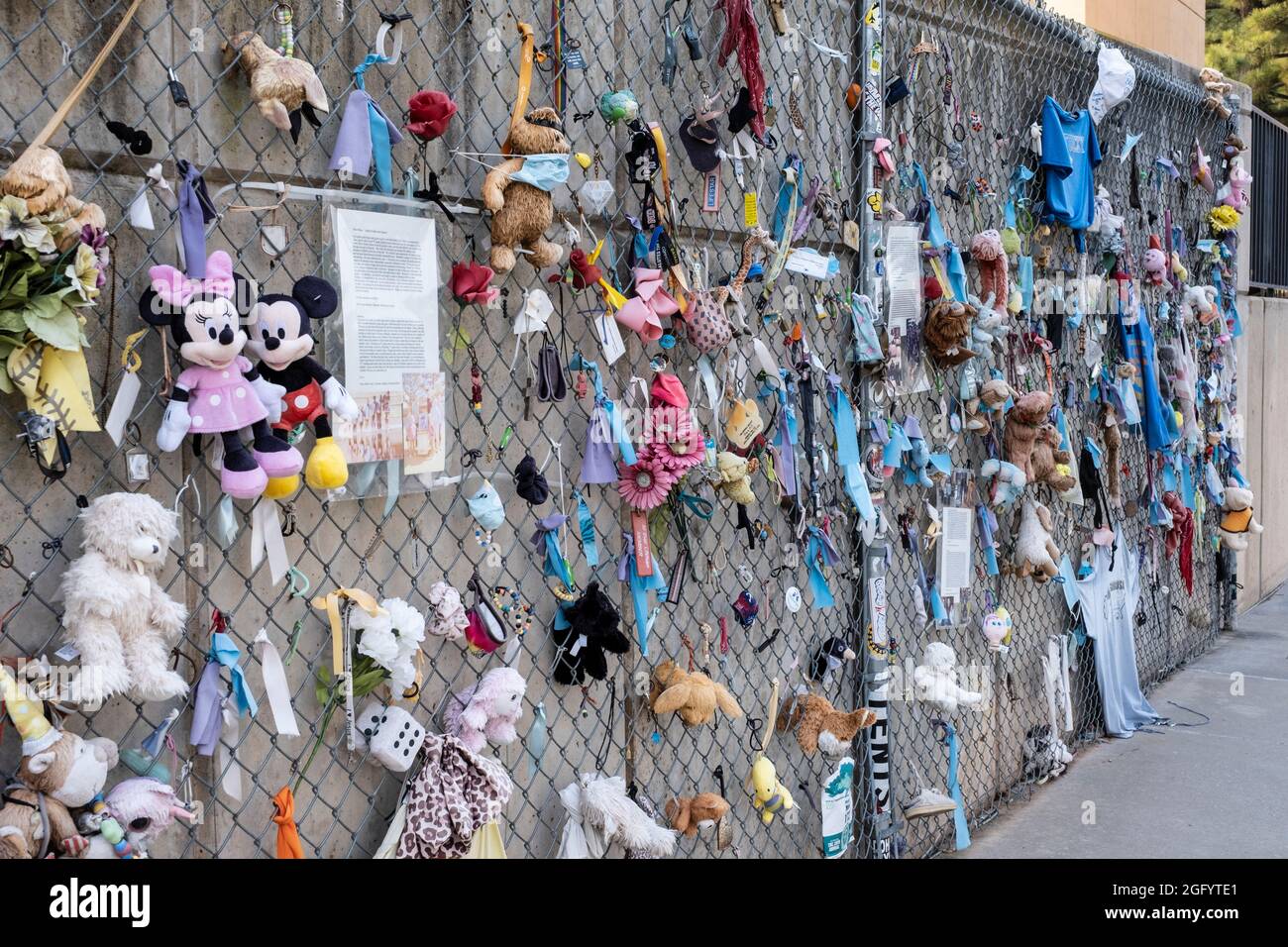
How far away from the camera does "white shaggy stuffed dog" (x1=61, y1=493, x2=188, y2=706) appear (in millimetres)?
2102

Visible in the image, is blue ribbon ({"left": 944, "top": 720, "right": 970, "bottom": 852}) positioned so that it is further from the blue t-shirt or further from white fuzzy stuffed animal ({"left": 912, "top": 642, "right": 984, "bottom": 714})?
the blue t-shirt

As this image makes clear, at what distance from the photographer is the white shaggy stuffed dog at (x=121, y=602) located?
82.7 inches

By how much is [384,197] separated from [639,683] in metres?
1.65

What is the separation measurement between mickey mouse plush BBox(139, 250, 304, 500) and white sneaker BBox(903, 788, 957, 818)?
10.2ft

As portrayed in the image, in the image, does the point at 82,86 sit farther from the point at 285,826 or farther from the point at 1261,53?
the point at 1261,53

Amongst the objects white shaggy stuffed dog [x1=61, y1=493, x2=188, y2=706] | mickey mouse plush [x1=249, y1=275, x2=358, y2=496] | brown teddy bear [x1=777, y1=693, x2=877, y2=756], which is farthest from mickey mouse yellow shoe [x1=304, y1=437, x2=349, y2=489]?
brown teddy bear [x1=777, y1=693, x2=877, y2=756]

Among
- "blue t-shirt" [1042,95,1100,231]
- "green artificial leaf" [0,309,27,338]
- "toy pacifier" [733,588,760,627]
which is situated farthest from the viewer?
"blue t-shirt" [1042,95,1100,231]

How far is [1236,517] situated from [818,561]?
5435 millimetres

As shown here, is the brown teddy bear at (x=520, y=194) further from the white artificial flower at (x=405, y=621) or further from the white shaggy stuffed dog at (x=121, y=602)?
the white shaggy stuffed dog at (x=121, y=602)

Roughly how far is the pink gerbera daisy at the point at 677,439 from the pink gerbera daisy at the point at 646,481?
29 millimetres

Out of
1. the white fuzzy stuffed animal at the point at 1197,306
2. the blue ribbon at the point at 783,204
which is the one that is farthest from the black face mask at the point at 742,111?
the white fuzzy stuffed animal at the point at 1197,306
